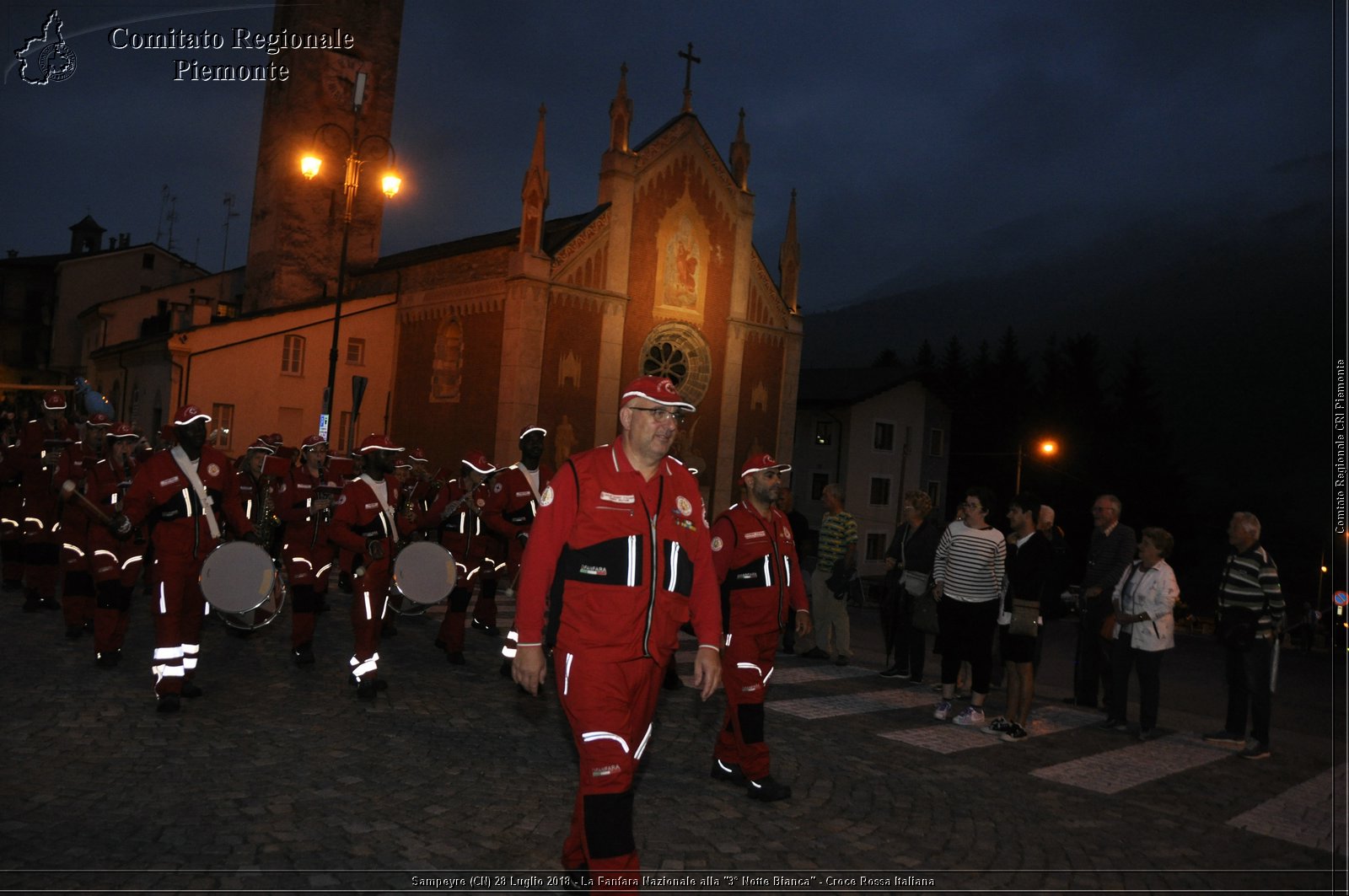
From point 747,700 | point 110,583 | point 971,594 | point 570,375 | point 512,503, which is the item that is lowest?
point 747,700

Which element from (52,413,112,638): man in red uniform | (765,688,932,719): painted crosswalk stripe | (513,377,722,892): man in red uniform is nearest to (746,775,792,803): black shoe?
(513,377,722,892): man in red uniform

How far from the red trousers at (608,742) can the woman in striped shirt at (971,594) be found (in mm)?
5346

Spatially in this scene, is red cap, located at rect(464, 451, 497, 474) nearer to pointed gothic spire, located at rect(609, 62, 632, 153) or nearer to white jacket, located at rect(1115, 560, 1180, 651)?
white jacket, located at rect(1115, 560, 1180, 651)

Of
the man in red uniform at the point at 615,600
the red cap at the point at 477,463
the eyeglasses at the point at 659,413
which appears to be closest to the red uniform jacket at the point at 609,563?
the man in red uniform at the point at 615,600

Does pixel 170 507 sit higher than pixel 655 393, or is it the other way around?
pixel 655 393

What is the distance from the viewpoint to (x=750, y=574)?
22.0ft

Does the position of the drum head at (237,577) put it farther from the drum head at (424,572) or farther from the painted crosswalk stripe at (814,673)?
the painted crosswalk stripe at (814,673)

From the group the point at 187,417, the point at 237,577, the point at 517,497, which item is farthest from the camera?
the point at 517,497

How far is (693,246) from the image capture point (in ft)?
111

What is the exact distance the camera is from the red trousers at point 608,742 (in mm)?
3967

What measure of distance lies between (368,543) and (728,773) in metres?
3.89

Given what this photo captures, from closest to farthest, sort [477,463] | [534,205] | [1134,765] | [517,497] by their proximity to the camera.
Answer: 1. [1134,765]
2. [517,497]
3. [477,463]
4. [534,205]

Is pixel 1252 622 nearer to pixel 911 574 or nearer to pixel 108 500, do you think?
pixel 911 574

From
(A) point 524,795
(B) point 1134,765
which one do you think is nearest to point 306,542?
(A) point 524,795
